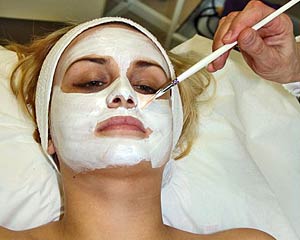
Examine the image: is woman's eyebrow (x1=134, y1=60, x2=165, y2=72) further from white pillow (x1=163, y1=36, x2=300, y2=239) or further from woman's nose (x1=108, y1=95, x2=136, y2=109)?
white pillow (x1=163, y1=36, x2=300, y2=239)

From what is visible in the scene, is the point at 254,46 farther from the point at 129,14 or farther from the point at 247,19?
the point at 129,14

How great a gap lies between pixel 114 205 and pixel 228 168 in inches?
17.9

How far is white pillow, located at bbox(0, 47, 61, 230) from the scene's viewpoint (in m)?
1.35

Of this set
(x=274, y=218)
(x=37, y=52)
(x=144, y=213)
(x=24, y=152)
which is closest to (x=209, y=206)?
(x=274, y=218)

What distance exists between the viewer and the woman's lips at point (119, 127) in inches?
42.7

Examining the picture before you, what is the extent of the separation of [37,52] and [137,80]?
385mm

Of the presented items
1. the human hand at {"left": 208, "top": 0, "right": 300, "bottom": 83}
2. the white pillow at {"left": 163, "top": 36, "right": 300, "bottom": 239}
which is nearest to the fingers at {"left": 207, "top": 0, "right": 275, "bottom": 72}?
the human hand at {"left": 208, "top": 0, "right": 300, "bottom": 83}

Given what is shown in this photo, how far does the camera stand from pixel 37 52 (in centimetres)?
145

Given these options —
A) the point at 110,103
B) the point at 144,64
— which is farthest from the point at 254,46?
the point at 110,103

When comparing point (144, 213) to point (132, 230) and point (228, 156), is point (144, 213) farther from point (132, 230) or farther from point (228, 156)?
point (228, 156)

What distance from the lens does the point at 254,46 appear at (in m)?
1.20

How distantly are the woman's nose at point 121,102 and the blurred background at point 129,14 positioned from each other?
661 mm

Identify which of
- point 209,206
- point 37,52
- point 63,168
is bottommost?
point 209,206

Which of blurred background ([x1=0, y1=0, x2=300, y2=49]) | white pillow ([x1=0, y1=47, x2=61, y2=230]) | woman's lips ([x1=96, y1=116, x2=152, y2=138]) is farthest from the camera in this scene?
blurred background ([x1=0, y1=0, x2=300, y2=49])
